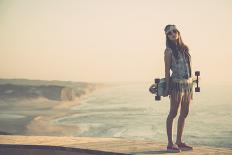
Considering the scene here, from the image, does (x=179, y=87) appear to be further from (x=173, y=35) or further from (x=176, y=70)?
(x=173, y=35)

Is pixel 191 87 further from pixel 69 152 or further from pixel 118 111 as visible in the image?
pixel 118 111

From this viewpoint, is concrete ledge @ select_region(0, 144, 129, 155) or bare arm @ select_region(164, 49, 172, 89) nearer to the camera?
bare arm @ select_region(164, 49, 172, 89)

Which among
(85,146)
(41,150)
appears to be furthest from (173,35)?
(41,150)

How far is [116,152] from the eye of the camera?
16.4 feet

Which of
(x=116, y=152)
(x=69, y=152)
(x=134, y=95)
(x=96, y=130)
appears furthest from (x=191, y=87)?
(x=134, y=95)

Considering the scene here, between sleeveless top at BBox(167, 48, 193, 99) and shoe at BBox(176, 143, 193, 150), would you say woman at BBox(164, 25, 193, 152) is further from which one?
shoe at BBox(176, 143, 193, 150)

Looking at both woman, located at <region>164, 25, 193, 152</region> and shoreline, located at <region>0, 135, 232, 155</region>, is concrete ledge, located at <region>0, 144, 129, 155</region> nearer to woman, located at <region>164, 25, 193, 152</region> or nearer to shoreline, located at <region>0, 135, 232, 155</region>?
shoreline, located at <region>0, 135, 232, 155</region>

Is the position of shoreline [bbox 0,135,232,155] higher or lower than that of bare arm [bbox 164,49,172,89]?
lower

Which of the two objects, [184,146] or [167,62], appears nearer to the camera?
[167,62]

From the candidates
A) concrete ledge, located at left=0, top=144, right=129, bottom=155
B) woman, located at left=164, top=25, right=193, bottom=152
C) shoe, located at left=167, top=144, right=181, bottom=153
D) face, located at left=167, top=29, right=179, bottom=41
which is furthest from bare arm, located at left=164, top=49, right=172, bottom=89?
concrete ledge, located at left=0, top=144, right=129, bottom=155

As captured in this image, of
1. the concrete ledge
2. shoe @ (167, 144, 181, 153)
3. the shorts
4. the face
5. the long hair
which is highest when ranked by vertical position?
the face

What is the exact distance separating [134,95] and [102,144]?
322 ft

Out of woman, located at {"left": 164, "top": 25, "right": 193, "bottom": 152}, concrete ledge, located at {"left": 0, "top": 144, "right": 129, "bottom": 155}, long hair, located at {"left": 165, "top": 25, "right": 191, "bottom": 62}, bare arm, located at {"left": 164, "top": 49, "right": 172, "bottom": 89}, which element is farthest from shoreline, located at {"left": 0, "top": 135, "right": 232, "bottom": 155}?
long hair, located at {"left": 165, "top": 25, "right": 191, "bottom": 62}

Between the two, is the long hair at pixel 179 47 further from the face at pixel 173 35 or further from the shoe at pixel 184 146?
the shoe at pixel 184 146
